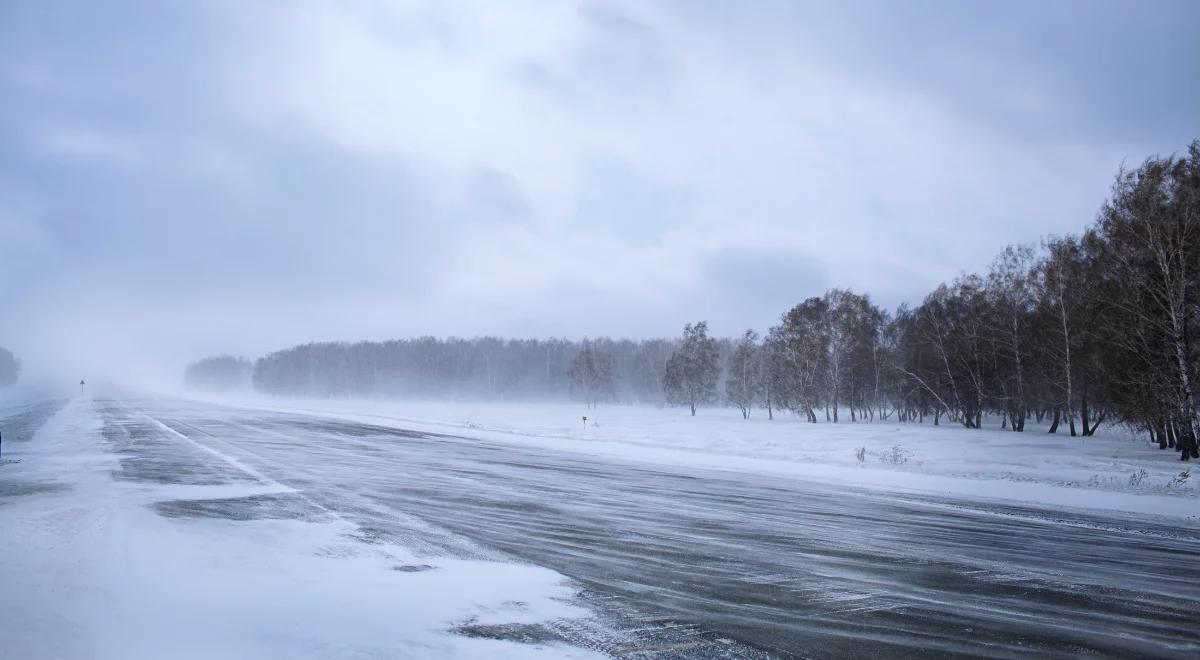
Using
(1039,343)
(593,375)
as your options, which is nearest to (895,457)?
(1039,343)

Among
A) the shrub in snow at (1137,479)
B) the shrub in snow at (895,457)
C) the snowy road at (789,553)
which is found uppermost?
the snowy road at (789,553)

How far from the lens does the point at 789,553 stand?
8.80 m

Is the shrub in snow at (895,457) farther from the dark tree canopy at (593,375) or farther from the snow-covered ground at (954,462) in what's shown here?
the dark tree canopy at (593,375)

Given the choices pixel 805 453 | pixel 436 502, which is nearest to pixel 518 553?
pixel 436 502

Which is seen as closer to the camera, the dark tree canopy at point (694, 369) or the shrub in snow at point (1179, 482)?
the shrub in snow at point (1179, 482)

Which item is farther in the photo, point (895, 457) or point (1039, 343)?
point (1039, 343)

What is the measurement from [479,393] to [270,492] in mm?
150088

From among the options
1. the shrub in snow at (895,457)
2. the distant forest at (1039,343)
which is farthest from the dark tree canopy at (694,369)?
the shrub in snow at (895,457)

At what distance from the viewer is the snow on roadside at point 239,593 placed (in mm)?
5066

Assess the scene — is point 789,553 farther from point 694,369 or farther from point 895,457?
point 694,369

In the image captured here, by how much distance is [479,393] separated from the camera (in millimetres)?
161250

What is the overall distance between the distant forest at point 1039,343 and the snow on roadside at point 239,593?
27952 mm

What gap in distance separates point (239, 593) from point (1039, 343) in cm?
5018

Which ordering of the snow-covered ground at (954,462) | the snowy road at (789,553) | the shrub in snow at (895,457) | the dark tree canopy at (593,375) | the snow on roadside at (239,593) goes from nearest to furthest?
the snow on roadside at (239,593)
the snowy road at (789,553)
the snow-covered ground at (954,462)
the shrub in snow at (895,457)
the dark tree canopy at (593,375)
